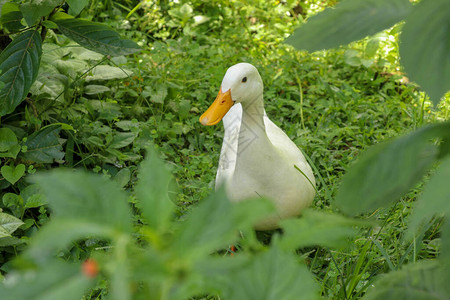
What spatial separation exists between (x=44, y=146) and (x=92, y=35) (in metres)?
0.52

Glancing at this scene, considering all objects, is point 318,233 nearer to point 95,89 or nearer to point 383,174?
point 383,174

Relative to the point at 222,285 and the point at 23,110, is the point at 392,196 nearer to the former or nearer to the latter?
the point at 222,285

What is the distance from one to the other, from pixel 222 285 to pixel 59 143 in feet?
6.25

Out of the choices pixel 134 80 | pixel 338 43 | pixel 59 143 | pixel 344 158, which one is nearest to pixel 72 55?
pixel 134 80

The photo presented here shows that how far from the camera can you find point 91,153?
2439mm

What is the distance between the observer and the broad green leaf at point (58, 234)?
313mm

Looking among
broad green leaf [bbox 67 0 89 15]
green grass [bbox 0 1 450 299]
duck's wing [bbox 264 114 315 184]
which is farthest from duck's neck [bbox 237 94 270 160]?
broad green leaf [bbox 67 0 89 15]

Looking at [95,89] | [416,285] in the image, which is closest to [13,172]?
[95,89]

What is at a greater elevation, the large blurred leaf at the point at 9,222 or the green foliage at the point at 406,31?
the green foliage at the point at 406,31

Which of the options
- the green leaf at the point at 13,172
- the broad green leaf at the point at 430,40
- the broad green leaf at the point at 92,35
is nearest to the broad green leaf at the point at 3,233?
the green leaf at the point at 13,172

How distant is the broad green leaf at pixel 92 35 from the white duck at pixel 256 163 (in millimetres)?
406

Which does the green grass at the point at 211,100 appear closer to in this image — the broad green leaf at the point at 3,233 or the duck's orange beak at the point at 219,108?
the broad green leaf at the point at 3,233

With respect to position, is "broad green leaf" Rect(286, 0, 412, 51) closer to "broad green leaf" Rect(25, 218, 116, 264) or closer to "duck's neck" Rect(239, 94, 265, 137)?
"broad green leaf" Rect(25, 218, 116, 264)

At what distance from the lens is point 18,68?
184cm
